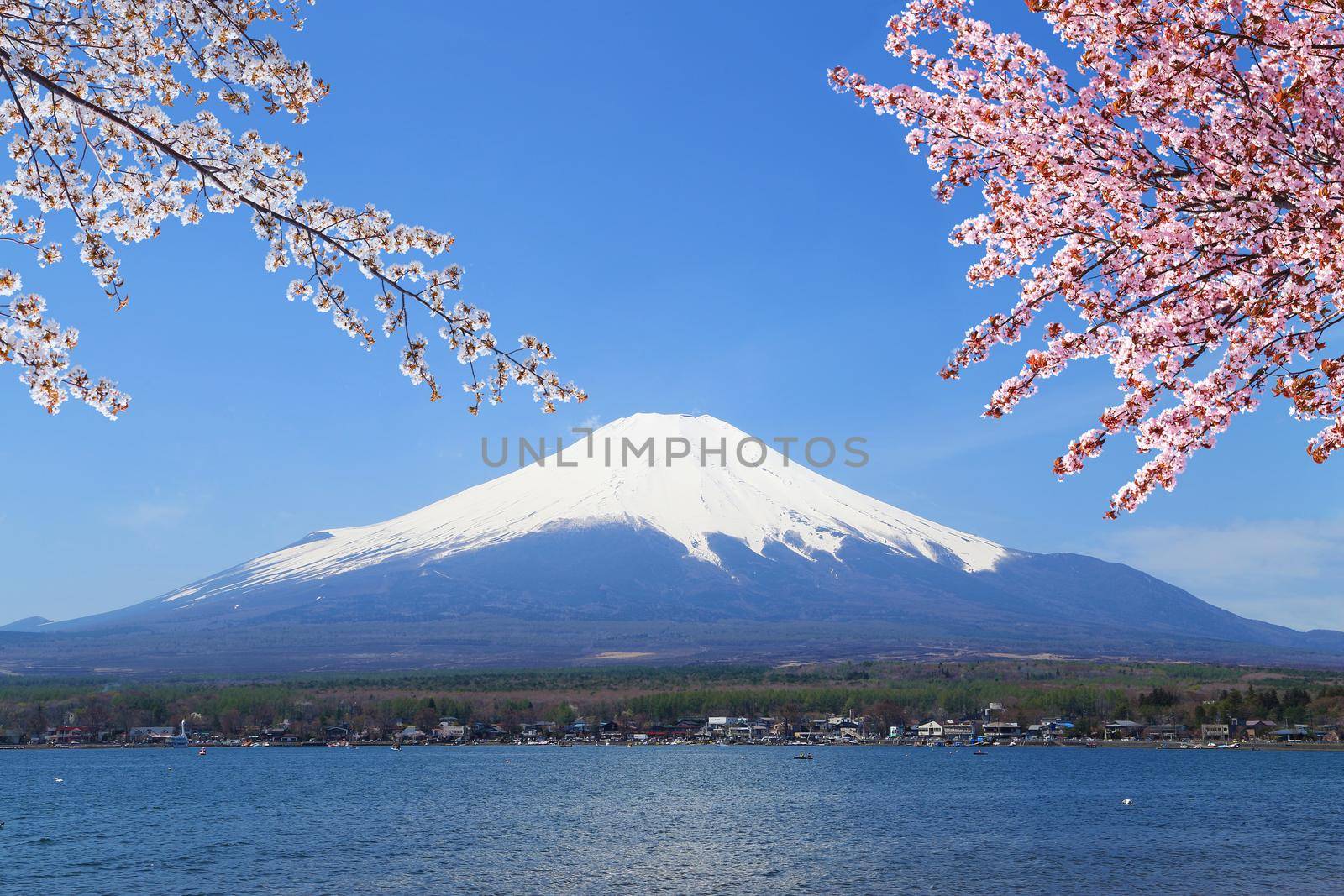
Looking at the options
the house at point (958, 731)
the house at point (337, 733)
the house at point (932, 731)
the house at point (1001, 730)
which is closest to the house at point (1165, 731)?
the house at point (1001, 730)

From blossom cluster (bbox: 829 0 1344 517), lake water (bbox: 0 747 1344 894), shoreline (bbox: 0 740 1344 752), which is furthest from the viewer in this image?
shoreline (bbox: 0 740 1344 752)

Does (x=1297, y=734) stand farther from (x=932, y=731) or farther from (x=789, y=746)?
(x=789, y=746)

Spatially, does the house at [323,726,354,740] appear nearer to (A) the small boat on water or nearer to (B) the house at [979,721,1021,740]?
(A) the small boat on water

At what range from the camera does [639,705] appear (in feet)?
439

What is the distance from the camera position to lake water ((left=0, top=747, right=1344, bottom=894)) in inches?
1609

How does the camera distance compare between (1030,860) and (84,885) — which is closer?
(84,885)

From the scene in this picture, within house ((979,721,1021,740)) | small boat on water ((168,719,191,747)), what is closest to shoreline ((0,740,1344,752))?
small boat on water ((168,719,191,747))

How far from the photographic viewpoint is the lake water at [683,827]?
4088 cm

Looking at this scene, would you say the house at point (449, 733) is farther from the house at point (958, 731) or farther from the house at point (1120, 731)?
the house at point (1120, 731)

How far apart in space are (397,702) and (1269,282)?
137m

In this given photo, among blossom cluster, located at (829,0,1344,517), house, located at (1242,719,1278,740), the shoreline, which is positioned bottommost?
the shoreline

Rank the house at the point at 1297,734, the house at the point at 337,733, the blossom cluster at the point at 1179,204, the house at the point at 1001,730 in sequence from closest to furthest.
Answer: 1. the blossom cluster at the point at 1179,204
2. the house at the point at 1297,734
3. the house at the point at 1001,730
4. the house at the point at 337,733

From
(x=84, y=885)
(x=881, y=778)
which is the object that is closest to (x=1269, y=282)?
(x=84, y=885)

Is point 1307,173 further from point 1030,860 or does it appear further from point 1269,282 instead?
point 1030,860
